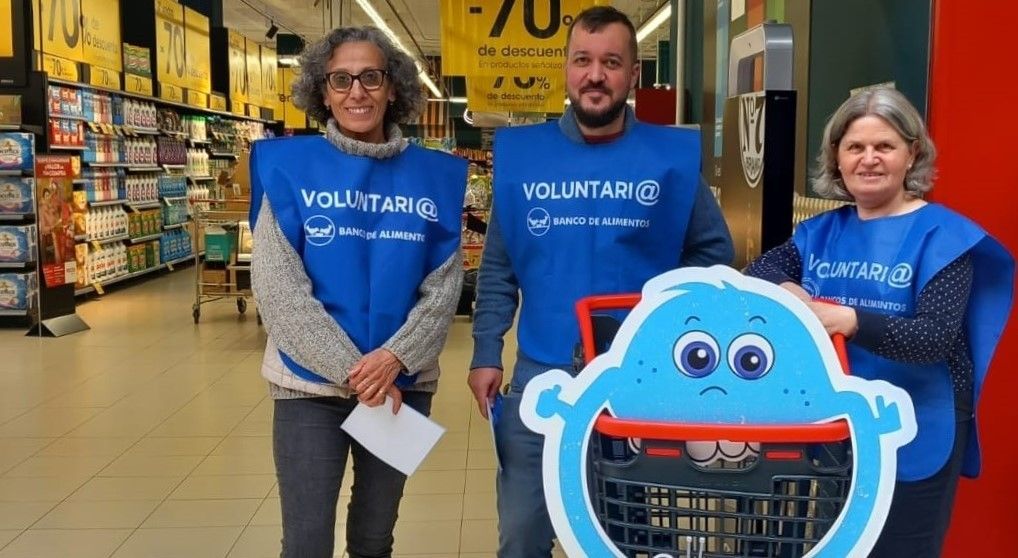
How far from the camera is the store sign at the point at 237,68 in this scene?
16516 millimetres

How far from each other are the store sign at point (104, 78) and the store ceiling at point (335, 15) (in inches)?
248

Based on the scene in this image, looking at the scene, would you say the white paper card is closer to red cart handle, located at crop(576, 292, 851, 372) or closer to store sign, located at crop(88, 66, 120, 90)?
red cart handle, located at crop(576, 292, 851, 372)

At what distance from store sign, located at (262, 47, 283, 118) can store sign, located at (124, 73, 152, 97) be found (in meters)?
6.43

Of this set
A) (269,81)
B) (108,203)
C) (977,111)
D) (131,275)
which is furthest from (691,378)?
(269,81)

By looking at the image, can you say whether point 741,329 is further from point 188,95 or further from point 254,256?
point 188,95

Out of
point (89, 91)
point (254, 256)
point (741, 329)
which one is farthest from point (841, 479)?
point (89, 91)

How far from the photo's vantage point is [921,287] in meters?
1.65

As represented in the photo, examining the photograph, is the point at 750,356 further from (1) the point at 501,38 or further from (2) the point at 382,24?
(2) the point at 382,24

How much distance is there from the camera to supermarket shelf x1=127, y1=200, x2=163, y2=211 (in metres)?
12.0

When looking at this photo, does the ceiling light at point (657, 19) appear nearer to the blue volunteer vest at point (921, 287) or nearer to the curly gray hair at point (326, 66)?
the curly gray hair at point (326, 66)

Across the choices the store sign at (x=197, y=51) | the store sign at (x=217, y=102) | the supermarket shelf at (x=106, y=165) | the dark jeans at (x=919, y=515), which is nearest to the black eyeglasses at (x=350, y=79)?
the dark jeans at (x=919, y=515)

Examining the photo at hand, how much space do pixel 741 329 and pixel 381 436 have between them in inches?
44.0

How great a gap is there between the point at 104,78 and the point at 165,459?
25.1ft

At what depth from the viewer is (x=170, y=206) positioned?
1332 centimetres
